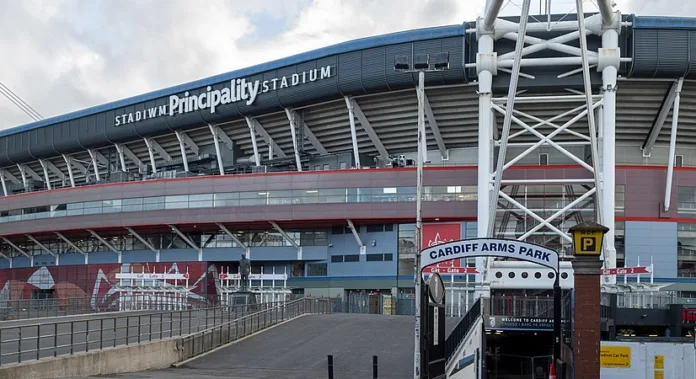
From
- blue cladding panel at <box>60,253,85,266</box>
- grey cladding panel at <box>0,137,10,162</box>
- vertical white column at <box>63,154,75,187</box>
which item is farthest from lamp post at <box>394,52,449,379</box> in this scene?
grey cladding panel at <box>0,137,10,162</box>

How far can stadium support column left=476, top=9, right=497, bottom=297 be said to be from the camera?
55.2m

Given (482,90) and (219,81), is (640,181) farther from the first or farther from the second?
(219,81)

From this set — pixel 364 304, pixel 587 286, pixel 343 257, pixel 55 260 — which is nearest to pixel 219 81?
pixel 343 257

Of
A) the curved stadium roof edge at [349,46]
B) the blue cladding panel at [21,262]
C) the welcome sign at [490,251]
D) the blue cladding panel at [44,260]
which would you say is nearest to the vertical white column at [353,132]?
the curved stadium roof edge at [349,46]

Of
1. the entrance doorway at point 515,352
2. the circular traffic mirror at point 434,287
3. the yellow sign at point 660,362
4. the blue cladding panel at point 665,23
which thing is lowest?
the entrance doorway at point 515,352

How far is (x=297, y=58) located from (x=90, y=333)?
3653 cm

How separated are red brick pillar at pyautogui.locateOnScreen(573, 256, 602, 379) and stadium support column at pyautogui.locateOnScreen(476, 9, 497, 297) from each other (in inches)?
1312

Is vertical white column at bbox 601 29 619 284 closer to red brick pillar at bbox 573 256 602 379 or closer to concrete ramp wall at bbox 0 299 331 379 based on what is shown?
concrete ramp wall at bbox 0 299 331 379

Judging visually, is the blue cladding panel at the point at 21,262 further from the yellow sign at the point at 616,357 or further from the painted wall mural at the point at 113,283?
the yellow sign at the point at 616,357

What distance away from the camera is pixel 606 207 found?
54.7 m

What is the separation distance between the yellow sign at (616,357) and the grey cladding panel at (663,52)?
1198 inches

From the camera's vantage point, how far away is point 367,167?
68.0 metres

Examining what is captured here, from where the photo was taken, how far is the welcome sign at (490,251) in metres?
24.5

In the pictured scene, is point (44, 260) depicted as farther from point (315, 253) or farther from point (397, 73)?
point (397, 73)
